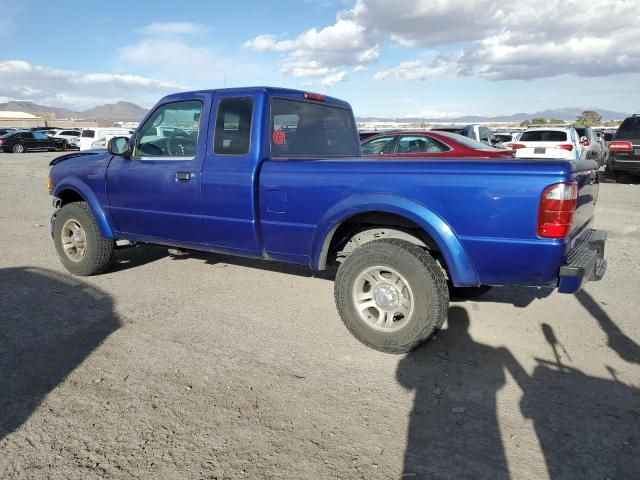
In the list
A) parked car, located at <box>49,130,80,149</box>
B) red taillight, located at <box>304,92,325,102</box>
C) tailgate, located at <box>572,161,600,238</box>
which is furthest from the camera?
parked car, located at <box>49,130,80,149</box>

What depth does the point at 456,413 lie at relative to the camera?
290 centimetres

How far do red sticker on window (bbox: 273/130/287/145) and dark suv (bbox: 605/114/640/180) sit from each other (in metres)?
12.5

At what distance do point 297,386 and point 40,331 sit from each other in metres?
2.23

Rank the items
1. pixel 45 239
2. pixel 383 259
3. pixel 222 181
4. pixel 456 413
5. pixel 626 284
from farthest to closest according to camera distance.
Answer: pixel 45 239 < pixel 626 284 < pixel 222 181 < pixel 383 259 < pixel 456 413

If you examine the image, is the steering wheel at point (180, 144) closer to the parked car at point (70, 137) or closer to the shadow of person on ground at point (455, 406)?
the shadow of person on ground at point (455, 406)

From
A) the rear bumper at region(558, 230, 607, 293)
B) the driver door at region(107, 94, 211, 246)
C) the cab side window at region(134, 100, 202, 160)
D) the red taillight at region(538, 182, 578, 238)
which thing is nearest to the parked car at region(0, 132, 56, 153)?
the driver door at region(107, 94, 211, 246)

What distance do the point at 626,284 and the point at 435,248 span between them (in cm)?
269

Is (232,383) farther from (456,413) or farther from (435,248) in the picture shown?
(435,248)

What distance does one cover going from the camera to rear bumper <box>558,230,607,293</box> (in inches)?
123

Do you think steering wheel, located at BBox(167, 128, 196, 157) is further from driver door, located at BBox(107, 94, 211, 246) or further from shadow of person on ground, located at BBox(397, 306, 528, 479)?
shadow of person on ground, located at BBox(397, 306, 528, 479)

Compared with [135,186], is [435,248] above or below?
below

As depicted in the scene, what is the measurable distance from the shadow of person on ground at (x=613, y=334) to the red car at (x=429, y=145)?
4.75m

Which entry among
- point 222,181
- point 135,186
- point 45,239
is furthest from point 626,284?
point 45,239

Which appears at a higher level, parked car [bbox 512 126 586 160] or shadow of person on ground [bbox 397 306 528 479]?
parked car [bbox 512 126 586 160]
